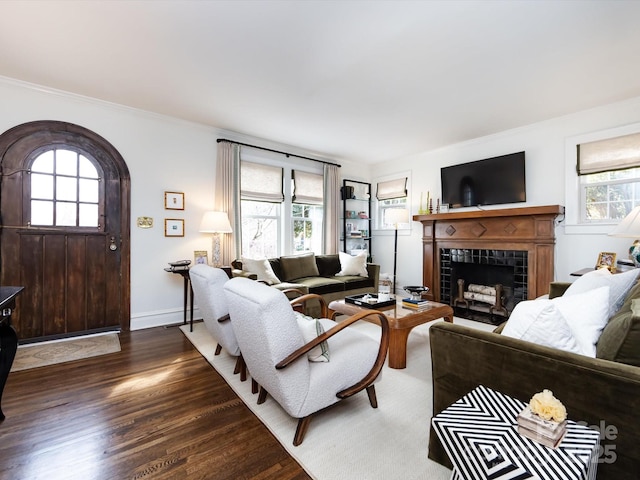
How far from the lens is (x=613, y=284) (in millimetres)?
1715

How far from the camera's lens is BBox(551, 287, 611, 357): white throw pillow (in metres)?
1.32

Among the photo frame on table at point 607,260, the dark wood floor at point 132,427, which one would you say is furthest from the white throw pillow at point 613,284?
the dark wood floor at point 132,427

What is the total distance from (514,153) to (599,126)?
0.92m

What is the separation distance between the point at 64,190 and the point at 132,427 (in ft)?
9.63

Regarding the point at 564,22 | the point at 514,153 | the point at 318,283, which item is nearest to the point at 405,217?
the point at 514,153

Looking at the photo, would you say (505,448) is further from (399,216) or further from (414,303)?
(399,216)

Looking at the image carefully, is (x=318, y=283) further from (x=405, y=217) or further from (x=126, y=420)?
(x=126, y=420)

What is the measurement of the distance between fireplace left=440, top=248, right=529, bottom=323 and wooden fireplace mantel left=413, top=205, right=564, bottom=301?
0.10 meters

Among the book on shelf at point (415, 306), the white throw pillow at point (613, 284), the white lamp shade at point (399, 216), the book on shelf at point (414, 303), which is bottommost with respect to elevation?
the book on shelf at point (415, 306)

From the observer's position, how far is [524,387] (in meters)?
1.21

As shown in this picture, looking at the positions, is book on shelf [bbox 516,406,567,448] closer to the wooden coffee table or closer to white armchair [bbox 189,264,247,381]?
the wooden coffee table

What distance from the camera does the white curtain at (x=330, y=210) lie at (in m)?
5.65

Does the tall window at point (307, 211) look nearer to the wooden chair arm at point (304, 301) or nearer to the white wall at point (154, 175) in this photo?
the white wall at point (154, 175)

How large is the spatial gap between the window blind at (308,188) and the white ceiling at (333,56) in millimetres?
1467
